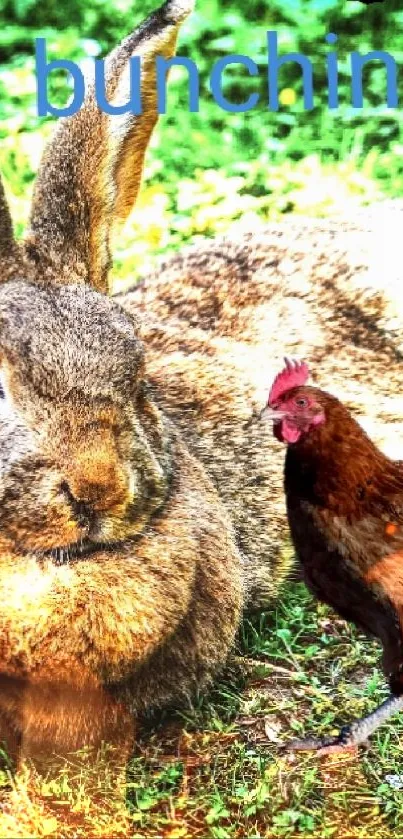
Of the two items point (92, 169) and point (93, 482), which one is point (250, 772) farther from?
point (92, 169)

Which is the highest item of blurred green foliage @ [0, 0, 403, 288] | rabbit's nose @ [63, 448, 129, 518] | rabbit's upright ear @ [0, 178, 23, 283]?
blurred green foliage @ [0, 0, 403, 288]

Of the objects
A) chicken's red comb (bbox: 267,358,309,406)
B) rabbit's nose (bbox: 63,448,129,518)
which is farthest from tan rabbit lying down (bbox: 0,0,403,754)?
chicken's red comb (bbox: 267,358,309,406)

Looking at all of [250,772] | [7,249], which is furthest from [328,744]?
[7,249]

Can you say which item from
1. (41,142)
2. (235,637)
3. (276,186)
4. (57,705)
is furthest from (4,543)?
(276,186)

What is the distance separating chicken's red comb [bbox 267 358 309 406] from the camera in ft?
9.38

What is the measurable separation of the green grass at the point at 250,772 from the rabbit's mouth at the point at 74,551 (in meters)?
0.45

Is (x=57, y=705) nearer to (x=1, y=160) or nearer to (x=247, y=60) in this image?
(x=1, y=160)

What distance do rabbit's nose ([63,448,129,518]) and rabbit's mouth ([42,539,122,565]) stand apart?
0.11 metres

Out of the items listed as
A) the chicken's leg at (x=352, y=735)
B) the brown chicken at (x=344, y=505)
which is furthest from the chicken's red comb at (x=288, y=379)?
the chicken's leg at (x=352, y=735)

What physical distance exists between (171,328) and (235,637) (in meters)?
0.77

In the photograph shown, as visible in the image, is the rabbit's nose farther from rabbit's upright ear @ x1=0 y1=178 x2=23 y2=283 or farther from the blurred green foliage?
the blurred green foliage

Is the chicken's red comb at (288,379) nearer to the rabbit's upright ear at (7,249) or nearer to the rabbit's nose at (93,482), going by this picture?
the rabbit's nose at (93,482)

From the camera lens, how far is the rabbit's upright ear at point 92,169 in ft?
9.70

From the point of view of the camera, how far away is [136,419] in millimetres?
2850
